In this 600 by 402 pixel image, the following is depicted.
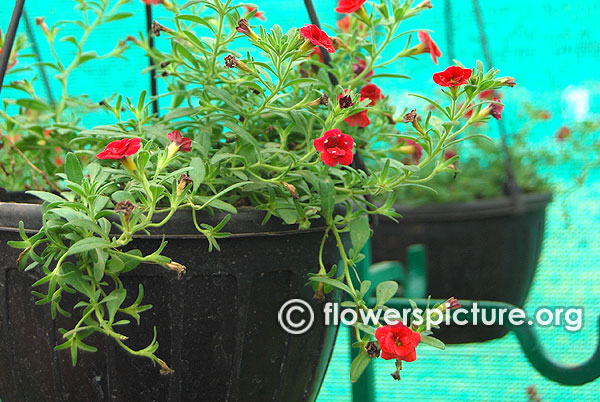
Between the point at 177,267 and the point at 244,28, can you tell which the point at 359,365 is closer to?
the point at 177,267

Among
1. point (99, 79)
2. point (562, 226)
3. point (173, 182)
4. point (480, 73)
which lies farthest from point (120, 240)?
point (562, 226)

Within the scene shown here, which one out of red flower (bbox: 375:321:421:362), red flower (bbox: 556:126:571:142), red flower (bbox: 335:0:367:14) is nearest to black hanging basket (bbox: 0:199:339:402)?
red flower (bbox: 375:321:421:362)

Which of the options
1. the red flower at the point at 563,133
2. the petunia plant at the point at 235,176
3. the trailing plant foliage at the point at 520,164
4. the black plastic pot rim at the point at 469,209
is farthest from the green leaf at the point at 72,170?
the red flower at the point at 563,133

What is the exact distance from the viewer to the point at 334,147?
571 millimetres

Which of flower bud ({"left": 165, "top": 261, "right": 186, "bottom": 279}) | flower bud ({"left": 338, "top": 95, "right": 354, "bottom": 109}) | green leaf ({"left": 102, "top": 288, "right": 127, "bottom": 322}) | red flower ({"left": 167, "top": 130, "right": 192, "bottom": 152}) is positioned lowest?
green leaf ({"left": 102, "top": 288, "right": 127, "bottom": 322})

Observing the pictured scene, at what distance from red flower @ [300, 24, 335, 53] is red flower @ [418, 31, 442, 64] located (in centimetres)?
16

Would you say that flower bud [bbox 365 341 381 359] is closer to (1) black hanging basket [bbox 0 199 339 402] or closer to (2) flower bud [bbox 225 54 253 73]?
(1) black hanging basket [bbox 0 199 339 402]

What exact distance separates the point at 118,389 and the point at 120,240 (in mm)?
157

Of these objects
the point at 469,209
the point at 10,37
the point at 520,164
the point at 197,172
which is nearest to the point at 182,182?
the point at 197,172

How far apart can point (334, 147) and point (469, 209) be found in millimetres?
1036

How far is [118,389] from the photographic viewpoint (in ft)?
1.94

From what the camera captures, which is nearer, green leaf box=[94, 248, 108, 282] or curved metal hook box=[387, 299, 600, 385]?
green leaf box=[94, 248, 108, 282]

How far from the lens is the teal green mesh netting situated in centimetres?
159

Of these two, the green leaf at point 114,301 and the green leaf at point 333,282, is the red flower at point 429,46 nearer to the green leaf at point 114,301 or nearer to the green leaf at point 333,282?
the green leaf at point 333,282
